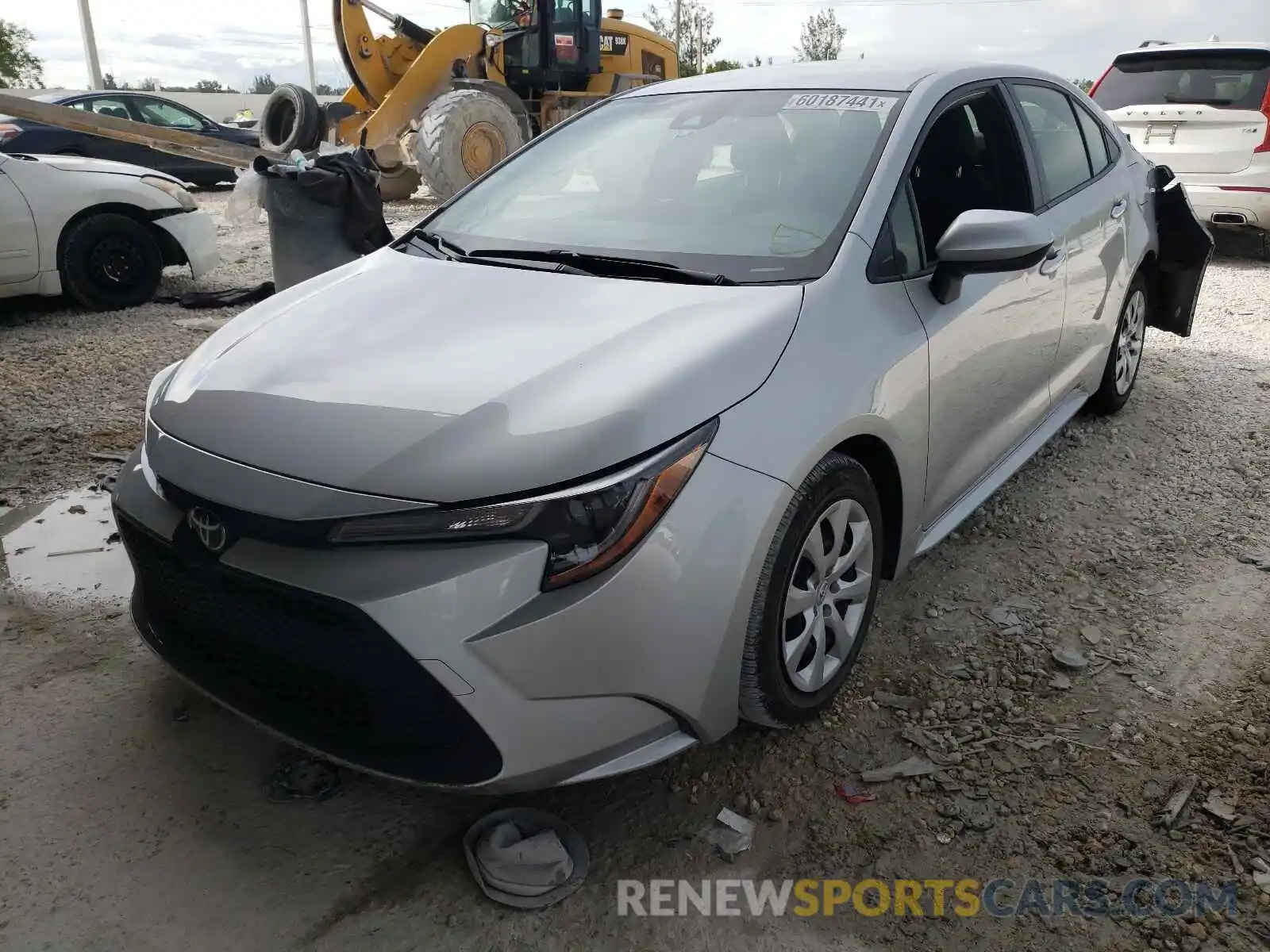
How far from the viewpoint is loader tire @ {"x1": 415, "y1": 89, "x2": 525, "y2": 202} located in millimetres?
10820

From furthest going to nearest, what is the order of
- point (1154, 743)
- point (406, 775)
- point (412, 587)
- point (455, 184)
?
point (455, 184), point (1154, 743), point (406, 775), point (412, 587)

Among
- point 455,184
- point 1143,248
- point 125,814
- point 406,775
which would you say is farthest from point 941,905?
point 455,184

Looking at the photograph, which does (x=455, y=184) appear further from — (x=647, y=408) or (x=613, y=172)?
(x=647, y=408)

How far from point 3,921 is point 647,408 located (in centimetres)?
165

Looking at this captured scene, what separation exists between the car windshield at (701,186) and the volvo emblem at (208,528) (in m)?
1.25

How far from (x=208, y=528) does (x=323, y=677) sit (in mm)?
390

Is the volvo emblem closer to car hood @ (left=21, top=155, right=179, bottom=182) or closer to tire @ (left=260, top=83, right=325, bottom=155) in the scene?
car hood @ (left=21, top=155, right=179, bottom=182)

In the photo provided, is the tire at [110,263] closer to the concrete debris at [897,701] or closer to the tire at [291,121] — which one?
the tire at [291,121]

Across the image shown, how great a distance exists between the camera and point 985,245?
253 cm

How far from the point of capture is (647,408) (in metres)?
1.92

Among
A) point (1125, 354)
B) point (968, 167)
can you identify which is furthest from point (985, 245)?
point (1125, 354)

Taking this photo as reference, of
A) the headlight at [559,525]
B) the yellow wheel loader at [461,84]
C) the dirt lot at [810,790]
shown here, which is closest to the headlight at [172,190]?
the yellow wheel loader at [461,84]

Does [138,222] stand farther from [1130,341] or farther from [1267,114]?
[1267,114]

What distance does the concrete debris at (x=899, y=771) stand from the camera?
2.34 metres
